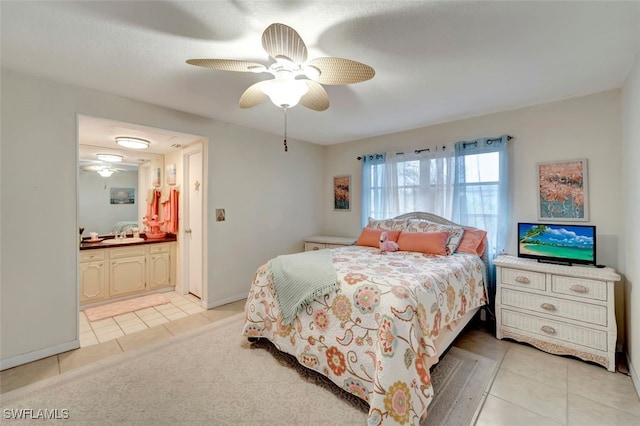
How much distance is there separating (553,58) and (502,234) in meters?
1.77

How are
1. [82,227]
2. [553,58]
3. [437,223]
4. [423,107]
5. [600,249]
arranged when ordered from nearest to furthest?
[553,58], [600,249], [423,107], [437,223], [82,227]

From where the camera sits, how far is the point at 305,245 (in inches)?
182

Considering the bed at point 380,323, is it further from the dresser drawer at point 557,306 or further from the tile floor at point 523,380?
the tile floor at point 523,380

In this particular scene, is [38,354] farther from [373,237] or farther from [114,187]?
[373,237]

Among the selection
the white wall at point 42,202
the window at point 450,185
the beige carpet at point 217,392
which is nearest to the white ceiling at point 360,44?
the white wall at point 42,202

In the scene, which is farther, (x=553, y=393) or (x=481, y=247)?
(x=481, y=247)

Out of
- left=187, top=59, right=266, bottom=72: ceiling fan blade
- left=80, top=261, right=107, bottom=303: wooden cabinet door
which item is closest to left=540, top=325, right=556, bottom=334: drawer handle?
left=187, top=59, right=266, bottom=72: ceiling fan blade

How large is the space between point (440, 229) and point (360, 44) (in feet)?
7.30

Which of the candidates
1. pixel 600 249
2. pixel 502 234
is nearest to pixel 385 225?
pixel 502 234

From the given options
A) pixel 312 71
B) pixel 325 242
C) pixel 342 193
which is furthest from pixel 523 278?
pixel 342 193

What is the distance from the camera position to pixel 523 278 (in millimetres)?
2539

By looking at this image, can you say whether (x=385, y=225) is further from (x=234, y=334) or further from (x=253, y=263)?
(x=234, y=334)

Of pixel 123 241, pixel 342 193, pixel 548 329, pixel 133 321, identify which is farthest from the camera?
pixel 342 193

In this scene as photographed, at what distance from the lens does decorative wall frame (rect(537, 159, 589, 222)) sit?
8.59 feet
